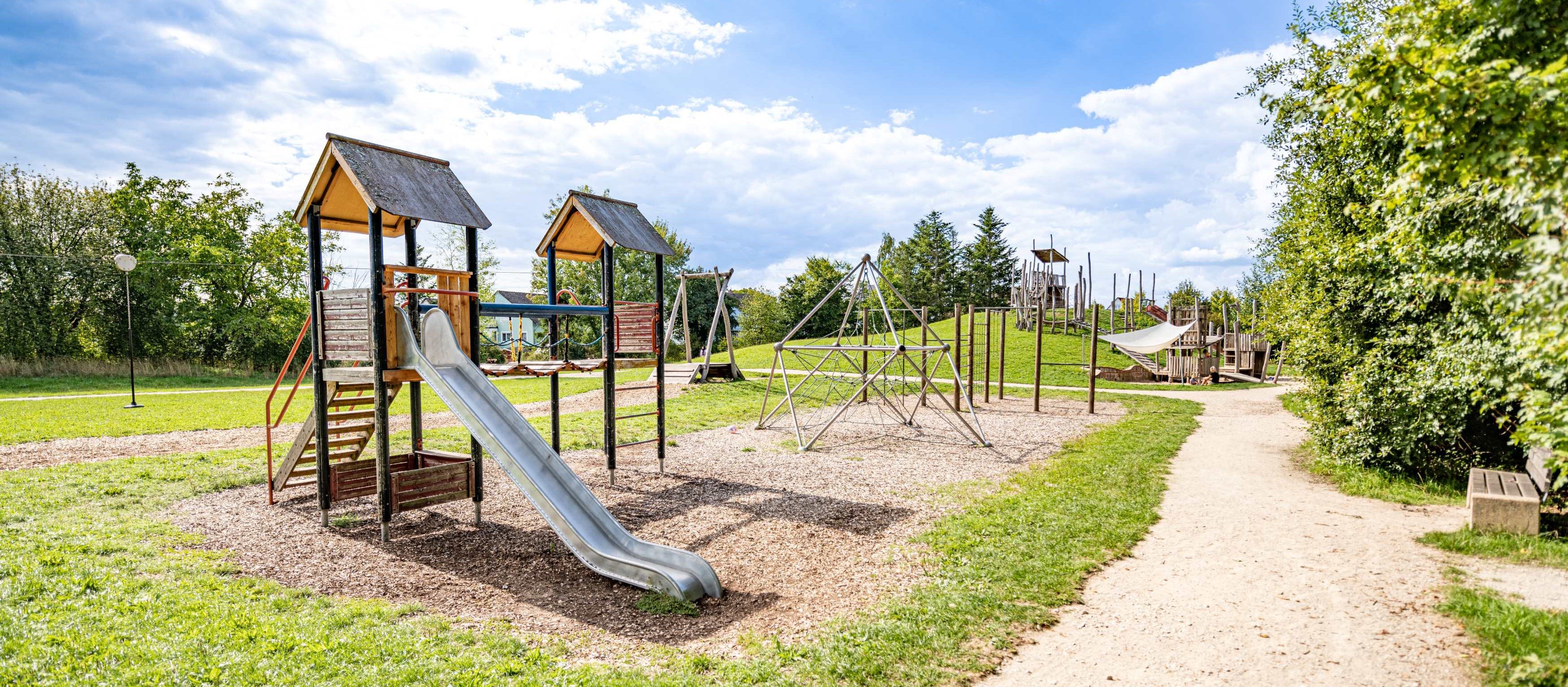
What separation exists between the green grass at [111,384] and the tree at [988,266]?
4627cm

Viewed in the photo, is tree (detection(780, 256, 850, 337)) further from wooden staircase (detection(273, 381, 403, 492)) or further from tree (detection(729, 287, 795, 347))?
wooden staircase (detection(273, 381, 403, 492))

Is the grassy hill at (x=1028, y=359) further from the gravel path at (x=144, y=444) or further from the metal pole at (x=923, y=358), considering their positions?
the gravel path at (x=144, y=444)

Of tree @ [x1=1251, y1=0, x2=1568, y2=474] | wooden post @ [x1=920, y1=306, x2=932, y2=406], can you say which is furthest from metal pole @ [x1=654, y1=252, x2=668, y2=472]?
tree @ [x1=1251, y1=0, x2=1568, y2=474]

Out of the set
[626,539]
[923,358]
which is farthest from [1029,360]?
[626,539]

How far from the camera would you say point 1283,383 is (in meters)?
25.1

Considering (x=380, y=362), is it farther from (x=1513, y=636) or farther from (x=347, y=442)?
(x=1513, y=636)

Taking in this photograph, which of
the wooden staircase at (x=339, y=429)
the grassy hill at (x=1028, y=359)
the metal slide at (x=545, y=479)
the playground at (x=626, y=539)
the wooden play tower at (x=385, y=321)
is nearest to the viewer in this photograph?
the playground at (x=626, y=539)

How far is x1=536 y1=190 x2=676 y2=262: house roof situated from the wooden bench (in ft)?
27.9

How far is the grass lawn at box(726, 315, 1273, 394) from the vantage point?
2428cm

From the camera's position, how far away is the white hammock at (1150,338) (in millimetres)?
25328

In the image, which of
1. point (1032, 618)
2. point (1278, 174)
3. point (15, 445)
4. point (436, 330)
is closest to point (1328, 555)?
point (1032, 618)

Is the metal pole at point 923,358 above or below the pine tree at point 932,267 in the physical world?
below

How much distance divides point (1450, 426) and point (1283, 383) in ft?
64.9

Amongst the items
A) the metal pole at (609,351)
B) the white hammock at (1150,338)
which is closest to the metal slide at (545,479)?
the metal pole at (609,351)
